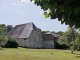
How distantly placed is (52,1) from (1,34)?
99.2ft

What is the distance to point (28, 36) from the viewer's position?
45344 millimetres

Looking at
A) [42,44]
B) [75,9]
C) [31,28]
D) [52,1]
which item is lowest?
[42,44]

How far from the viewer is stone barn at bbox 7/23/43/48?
151ft

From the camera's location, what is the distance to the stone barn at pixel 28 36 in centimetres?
4612

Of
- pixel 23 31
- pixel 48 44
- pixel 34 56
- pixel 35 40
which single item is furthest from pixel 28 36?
pixel 34 56

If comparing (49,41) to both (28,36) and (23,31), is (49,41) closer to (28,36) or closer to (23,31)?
(28,36)

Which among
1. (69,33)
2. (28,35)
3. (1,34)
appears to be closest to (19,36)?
(28,35)

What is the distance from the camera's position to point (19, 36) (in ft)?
160

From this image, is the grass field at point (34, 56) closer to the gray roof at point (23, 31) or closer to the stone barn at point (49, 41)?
the gray roof at point (23, 31)

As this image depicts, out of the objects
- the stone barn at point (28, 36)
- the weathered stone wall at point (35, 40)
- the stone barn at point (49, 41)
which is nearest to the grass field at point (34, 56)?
the stone barn at point (28, 36)

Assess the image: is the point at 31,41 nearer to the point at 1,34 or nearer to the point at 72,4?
the point at 1,34

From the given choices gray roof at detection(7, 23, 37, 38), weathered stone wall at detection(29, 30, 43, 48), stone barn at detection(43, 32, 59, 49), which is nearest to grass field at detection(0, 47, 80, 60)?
weathered stone wall at detection(29, 30, 43, 48)

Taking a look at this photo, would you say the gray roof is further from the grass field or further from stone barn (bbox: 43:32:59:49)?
the grass field

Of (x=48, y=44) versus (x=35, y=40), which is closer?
(x=35, y=40)
